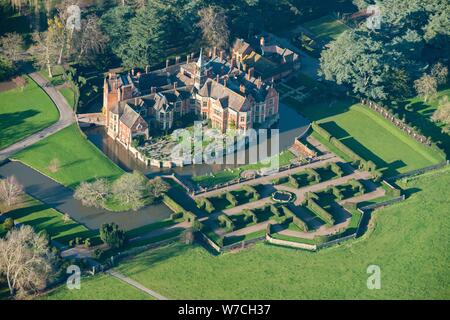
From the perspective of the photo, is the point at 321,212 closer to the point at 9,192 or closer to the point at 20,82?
the point at 9,192

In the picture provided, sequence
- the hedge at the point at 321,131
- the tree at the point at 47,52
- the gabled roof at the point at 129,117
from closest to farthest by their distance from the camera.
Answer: the gabled roof at the point at 129,117
the hedge at the point at 321,131
the tree at the point at 47,52

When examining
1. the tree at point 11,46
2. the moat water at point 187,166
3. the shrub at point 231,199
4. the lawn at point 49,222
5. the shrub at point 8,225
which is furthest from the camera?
the tree at point 11,46

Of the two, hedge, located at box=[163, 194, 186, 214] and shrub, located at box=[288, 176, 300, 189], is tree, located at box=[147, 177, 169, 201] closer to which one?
hedge, located at box=[163, 194, 186, 214]

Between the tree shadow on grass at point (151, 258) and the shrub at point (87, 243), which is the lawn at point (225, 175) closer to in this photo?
the tree shadow on grass at point (151, 258)

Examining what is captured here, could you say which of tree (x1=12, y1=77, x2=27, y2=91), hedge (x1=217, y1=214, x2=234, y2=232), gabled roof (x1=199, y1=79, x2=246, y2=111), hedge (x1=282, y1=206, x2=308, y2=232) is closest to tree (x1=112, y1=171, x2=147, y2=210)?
hedge (x1=217, y1=214, x2=234, y2=232)

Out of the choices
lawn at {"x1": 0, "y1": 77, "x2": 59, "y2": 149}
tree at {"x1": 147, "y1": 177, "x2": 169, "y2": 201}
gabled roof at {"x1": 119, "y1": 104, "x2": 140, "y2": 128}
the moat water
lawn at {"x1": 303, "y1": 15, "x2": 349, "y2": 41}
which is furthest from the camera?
lawn at {"x1": 303, "y1": 15, "x2": 349, "y2": 41}

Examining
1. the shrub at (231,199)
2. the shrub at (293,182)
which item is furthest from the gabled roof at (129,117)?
the shrub at (293,182)
